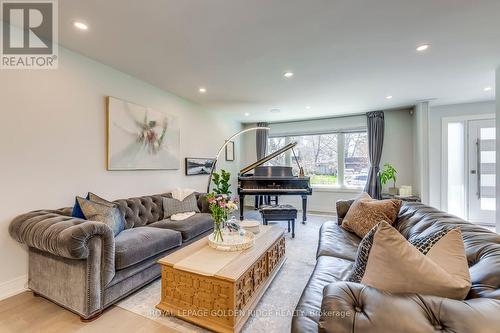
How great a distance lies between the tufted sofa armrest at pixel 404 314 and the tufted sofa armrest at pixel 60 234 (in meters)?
1.78

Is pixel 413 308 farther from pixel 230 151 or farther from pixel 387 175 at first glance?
pixel 230 151

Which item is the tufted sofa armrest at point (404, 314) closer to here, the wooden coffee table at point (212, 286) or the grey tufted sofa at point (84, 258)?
the wooden coffee table at point (212, 286)

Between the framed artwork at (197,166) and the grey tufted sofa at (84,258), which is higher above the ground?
the framed artwork at (197,166)

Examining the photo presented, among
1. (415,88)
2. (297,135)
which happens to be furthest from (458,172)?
(297,135)

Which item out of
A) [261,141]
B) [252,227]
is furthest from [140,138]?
[261,141]

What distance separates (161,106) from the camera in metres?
3.91

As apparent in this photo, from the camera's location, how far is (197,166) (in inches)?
188

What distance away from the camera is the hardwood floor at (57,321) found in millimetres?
1726

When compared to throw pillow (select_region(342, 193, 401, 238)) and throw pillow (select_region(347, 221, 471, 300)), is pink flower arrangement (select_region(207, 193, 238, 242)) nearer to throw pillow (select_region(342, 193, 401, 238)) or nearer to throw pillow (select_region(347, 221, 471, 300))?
throw pillow (select_region(347, 221, 471, 300))

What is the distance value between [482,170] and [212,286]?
6.00 meters

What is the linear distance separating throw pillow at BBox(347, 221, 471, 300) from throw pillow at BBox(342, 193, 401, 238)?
Answer: 128cm

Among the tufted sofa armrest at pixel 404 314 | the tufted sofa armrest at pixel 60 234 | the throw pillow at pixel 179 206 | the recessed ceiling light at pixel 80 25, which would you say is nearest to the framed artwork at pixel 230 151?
the throw pillow at pixel 179 206

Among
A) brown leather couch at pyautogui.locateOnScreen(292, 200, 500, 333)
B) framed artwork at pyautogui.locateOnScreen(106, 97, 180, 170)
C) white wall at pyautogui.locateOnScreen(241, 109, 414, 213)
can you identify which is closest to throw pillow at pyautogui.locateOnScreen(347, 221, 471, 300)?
brown leather couch at pyautogui.locateOnScreen(292, 200, 500, 333)

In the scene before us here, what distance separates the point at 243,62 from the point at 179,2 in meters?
1.18
